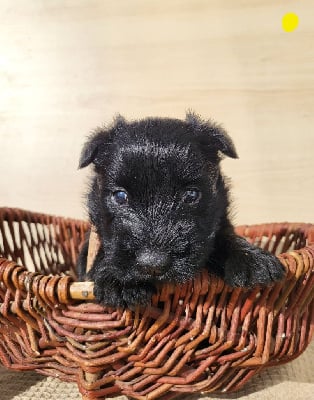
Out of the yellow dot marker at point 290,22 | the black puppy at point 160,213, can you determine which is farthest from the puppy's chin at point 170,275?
the yellow dot marker at point 290,22

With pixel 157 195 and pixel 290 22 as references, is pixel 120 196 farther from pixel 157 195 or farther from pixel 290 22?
pixel 290 22

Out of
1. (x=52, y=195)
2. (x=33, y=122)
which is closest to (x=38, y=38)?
(x=33, y=122)

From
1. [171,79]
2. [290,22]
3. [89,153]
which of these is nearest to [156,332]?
[89,153]

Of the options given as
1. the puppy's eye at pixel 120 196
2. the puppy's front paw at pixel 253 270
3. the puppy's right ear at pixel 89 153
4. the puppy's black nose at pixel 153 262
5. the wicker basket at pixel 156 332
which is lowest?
the wicker basket at pixel 156 332

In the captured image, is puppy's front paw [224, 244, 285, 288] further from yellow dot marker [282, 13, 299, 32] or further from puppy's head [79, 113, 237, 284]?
yellow dot marker [282, 13, 299, 32]

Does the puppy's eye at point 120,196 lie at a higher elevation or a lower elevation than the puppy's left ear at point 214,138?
lower

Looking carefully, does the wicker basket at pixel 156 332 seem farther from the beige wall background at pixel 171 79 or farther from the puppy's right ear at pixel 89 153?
the beige wall background at pixel 171 79
